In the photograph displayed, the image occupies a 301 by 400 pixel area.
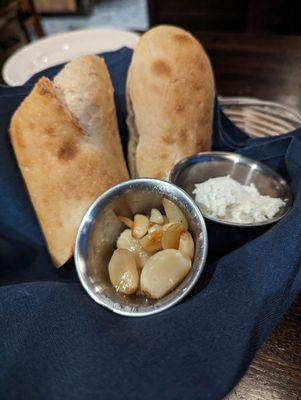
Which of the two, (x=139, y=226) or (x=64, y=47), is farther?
(x=64, y=47)

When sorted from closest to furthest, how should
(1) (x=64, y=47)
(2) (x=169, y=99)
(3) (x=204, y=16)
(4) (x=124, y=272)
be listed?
(4) (x=124, y=272) < (2) (x=169, y=99) < (1) (x=64, y=47) < (3) (x=204, y=16)

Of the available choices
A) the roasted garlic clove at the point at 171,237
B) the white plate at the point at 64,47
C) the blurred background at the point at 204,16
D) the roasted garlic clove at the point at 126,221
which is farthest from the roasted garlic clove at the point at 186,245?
the blurred background at the point at 204,16

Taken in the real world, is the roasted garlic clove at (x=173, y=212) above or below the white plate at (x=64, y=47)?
below

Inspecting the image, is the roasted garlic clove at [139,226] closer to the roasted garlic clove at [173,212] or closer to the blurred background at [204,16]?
the roasted garlic clove at [173,212]

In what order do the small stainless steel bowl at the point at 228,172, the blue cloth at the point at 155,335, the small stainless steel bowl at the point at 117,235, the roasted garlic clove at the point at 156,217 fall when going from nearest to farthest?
the blue cloth at the point at 155,335, the small stainless steel bowl at the point at 117,235, the roasted garlic clove at the point at 156,217, the small stainless steel bowl at the point at 228,172

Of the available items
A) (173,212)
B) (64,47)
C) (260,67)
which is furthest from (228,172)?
(64,47)

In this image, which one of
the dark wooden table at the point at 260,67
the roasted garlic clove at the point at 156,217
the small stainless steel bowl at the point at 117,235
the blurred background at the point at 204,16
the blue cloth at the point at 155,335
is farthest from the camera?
the blurred background at the point at 204,16

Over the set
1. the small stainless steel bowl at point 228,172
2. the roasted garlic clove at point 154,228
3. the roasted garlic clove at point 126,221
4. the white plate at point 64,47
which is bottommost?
the small stainless steel bowl at point 228,172

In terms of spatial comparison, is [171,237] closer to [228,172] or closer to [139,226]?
[139,226]
